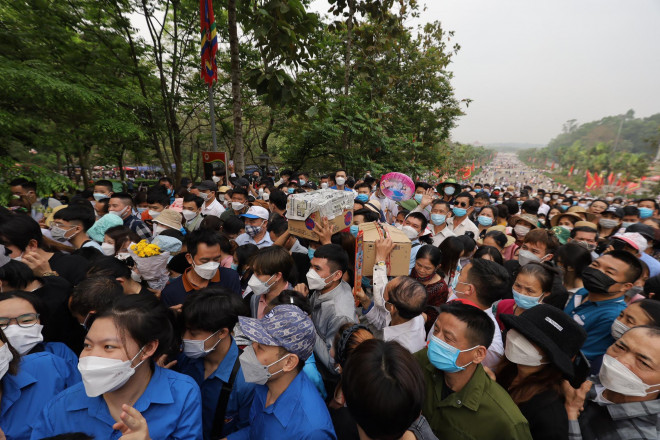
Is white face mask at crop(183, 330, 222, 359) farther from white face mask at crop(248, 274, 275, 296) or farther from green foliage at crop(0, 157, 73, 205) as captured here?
green foliage at crop(0, 157, 73, 205)

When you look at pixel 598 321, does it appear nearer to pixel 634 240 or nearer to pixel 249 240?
pixel 634 240

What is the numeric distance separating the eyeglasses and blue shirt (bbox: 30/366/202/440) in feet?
2.23

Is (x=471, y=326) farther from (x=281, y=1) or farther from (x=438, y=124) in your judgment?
(x=438, y=124)

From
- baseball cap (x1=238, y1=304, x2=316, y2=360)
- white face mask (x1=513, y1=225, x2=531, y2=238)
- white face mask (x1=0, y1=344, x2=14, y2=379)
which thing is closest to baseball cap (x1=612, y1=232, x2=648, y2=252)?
white face mask (x1=513, y1=225, x2=531, y2=238)

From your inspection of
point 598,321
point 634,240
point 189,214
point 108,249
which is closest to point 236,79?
point 189,214

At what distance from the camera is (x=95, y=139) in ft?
29.6

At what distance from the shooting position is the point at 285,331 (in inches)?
69.8

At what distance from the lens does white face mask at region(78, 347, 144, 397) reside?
1504mm

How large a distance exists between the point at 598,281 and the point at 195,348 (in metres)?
3.60

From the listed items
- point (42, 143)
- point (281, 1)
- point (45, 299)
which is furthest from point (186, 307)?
point (42, 143)

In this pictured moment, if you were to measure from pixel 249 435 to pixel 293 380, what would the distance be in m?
0.63

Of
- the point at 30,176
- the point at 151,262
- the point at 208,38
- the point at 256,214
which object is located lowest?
the point at 151,262

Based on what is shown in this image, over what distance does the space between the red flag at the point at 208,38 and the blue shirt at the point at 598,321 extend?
29.7 ft

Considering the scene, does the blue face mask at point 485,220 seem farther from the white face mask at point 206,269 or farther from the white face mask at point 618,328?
the white face mask at point 206,269
